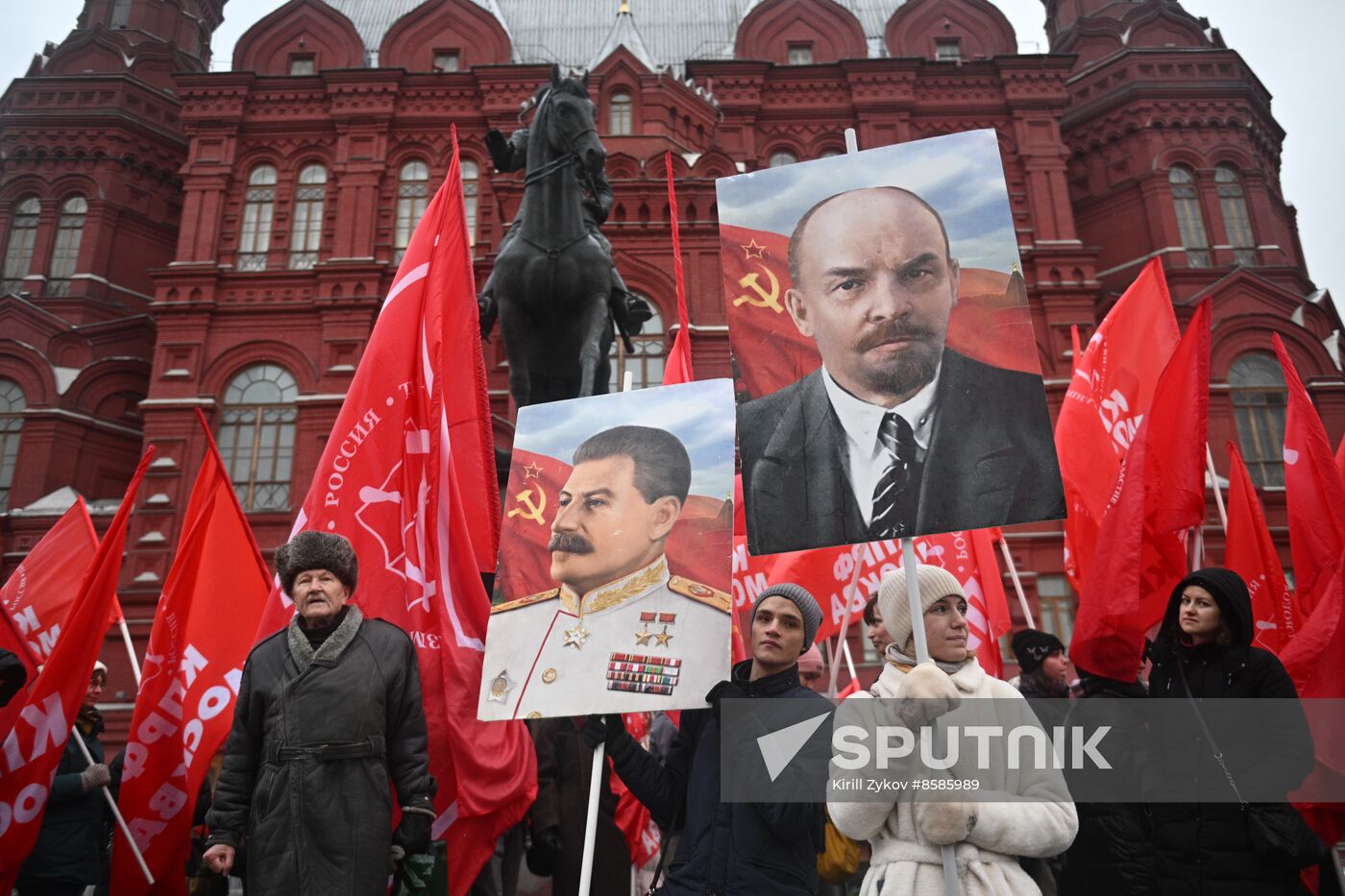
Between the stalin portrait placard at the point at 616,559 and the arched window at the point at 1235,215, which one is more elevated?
the arched window at the point at 1235,215

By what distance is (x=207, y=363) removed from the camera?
21.5 metres

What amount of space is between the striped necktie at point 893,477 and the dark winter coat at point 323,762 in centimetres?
165

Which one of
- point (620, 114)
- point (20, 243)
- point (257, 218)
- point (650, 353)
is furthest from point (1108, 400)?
point (20, 243)

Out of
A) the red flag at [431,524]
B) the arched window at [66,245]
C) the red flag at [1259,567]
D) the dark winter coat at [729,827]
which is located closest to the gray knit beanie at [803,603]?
the dark winter coat at [729,827]

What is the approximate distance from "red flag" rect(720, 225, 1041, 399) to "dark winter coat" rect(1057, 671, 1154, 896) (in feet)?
4.76

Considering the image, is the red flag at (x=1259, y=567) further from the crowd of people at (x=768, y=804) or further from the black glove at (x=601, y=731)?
the black glove at (x=601, y=731)

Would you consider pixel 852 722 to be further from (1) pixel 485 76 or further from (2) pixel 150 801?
(1) pixel 485 76

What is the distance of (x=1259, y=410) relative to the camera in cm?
2075

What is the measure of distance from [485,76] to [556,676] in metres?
22.8

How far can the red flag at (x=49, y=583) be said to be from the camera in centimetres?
661

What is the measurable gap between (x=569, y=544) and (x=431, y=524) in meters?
1.07

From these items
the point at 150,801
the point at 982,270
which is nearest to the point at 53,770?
the point at 150,801

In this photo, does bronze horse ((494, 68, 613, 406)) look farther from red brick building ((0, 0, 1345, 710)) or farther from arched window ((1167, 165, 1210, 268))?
arched window ((1167, 165, 1210, 268))

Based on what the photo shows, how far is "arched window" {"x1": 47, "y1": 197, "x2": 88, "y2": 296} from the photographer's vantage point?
2314 cm
